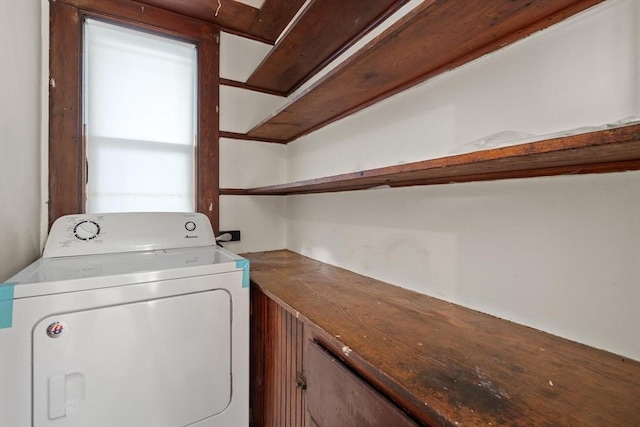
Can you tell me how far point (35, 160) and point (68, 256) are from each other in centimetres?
55

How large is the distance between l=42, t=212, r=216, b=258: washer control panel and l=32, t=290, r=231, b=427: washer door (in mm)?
548

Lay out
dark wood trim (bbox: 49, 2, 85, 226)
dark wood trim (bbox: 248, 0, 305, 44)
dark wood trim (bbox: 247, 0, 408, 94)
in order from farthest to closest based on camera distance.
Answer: dark wood trim (bbox: 248, 0, 305, 44) → dark wood trim (bbox: 49, 2, 85, 226) → dark wood trim (bbox: 247, 0, 408, 94)

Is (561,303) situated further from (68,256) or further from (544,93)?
(68,256)

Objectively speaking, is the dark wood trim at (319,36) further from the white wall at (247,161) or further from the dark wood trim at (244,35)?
the dark wood trim at (244,35)

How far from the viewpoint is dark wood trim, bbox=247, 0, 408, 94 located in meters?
1.36

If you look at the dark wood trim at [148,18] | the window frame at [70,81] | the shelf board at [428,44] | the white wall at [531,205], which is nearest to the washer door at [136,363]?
the white wall at [531,205]

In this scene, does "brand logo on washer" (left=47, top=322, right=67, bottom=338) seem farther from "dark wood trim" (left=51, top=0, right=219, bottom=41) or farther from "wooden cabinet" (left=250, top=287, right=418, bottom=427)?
"dark wood trim" (left=51, top=0, right=219, bottom=41)

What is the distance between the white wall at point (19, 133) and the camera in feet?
3.53

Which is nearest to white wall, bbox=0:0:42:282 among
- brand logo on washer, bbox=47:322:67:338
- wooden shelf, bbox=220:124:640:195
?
brand logo on washer, bbox=47:322:67:338

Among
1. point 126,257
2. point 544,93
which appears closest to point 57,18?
point 126,257

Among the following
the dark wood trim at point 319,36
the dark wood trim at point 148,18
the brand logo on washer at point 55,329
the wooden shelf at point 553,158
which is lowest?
the brand logo on washer at point 55,329

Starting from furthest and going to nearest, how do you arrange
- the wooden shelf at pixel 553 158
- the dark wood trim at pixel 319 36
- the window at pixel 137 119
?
the window at pixel 137 119 < the dark wood trim at pixel 319 36 < the wooden shelf at pixel 553 158

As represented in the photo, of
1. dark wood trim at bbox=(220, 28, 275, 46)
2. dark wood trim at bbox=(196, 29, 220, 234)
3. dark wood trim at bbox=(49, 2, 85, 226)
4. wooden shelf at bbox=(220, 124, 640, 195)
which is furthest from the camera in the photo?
dark wood trim at bbox=(220, 28, 275, 46)

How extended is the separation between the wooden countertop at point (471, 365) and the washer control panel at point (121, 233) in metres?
0.84
